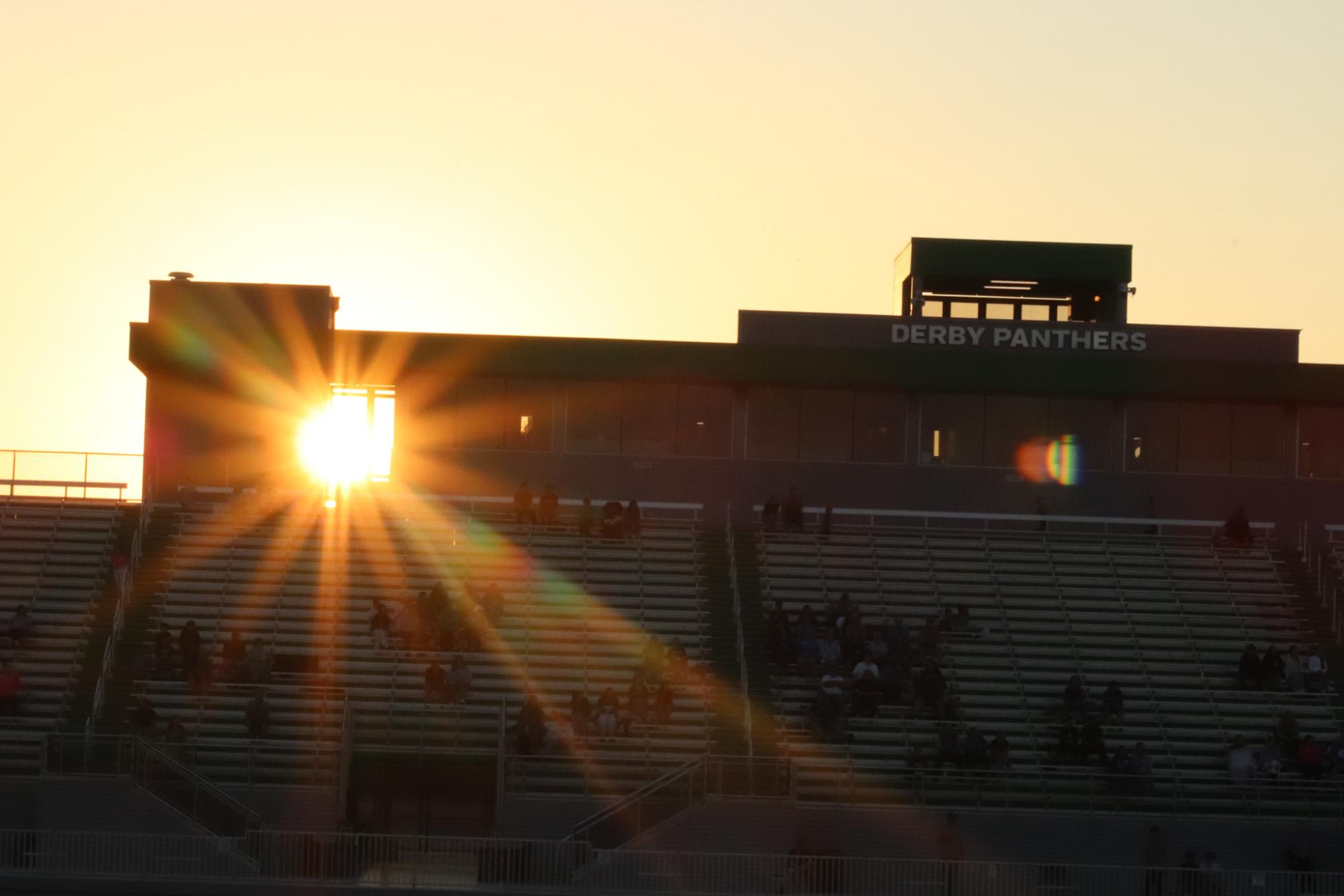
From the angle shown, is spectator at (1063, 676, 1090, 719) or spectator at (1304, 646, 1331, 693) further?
spectator at (1304, 646, 1331, 693)

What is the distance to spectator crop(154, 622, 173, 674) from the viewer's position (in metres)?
37.5

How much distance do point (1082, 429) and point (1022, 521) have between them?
263cm

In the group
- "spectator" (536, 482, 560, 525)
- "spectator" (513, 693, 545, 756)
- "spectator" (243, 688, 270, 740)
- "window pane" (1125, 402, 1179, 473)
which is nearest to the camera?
"spectator" (513, 693, 545, 756)

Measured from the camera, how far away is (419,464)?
46906mm

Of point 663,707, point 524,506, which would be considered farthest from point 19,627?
point 663,707

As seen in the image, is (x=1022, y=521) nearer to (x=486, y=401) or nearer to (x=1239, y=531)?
(x=1239, y=531)

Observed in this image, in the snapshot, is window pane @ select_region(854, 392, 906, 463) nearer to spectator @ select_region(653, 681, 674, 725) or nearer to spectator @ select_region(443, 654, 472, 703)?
spectator @ select_region(653, 681, 674, 725)

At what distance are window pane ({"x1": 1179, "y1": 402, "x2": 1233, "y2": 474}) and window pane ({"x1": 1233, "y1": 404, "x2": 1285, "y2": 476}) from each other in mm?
182

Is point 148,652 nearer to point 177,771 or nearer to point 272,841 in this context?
point 177,771

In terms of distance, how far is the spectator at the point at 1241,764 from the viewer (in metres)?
35.4

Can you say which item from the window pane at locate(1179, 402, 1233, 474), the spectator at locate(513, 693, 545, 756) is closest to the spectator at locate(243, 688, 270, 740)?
the spectator at locate(513, 693, 545, 756)

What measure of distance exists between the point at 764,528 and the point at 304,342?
11231 mm

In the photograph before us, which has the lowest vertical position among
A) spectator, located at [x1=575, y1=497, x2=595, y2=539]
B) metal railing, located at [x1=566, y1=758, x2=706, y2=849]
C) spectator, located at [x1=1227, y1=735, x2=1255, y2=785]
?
metal railing, located at [x1=566, y1=758, x2=706, y2=849]

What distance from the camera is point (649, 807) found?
33.5 m
